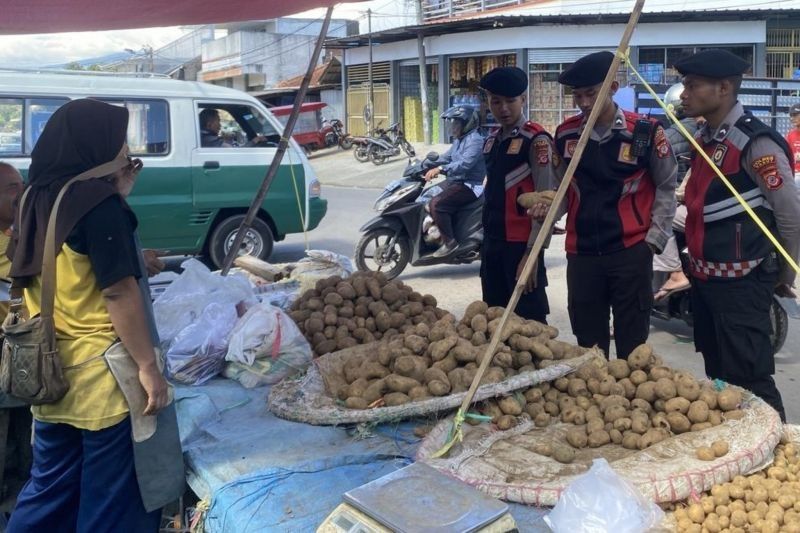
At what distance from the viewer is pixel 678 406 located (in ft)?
8.88

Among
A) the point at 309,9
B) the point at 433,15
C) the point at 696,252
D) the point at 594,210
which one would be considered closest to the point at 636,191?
the point at 594,210

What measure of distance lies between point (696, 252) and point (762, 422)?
0.88 meters

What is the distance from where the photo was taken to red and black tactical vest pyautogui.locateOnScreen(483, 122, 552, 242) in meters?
3.94

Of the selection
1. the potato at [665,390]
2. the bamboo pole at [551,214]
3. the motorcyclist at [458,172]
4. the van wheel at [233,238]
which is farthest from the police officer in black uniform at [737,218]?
the van wheel at [233,238]

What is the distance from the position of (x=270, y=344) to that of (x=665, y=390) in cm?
174

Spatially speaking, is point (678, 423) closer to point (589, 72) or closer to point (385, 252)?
point (589, 72)

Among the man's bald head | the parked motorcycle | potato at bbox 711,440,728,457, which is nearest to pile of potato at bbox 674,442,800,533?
potato at bbox 711,440,728,457

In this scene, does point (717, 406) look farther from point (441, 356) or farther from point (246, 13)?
point (246, 13)

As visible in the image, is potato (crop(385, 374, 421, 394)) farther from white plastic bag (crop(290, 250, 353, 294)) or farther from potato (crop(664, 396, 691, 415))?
white plastic bag (crop(290, 250, 353, 294))

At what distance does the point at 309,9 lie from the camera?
4352 millimetres

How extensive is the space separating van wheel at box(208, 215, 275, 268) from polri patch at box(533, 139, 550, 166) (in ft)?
15.3

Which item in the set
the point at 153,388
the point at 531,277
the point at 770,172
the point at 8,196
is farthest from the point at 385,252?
the point at 153,388

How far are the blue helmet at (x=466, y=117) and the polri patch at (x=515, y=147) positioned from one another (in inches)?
104

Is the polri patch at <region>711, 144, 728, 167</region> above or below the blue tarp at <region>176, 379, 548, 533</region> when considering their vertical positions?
above
